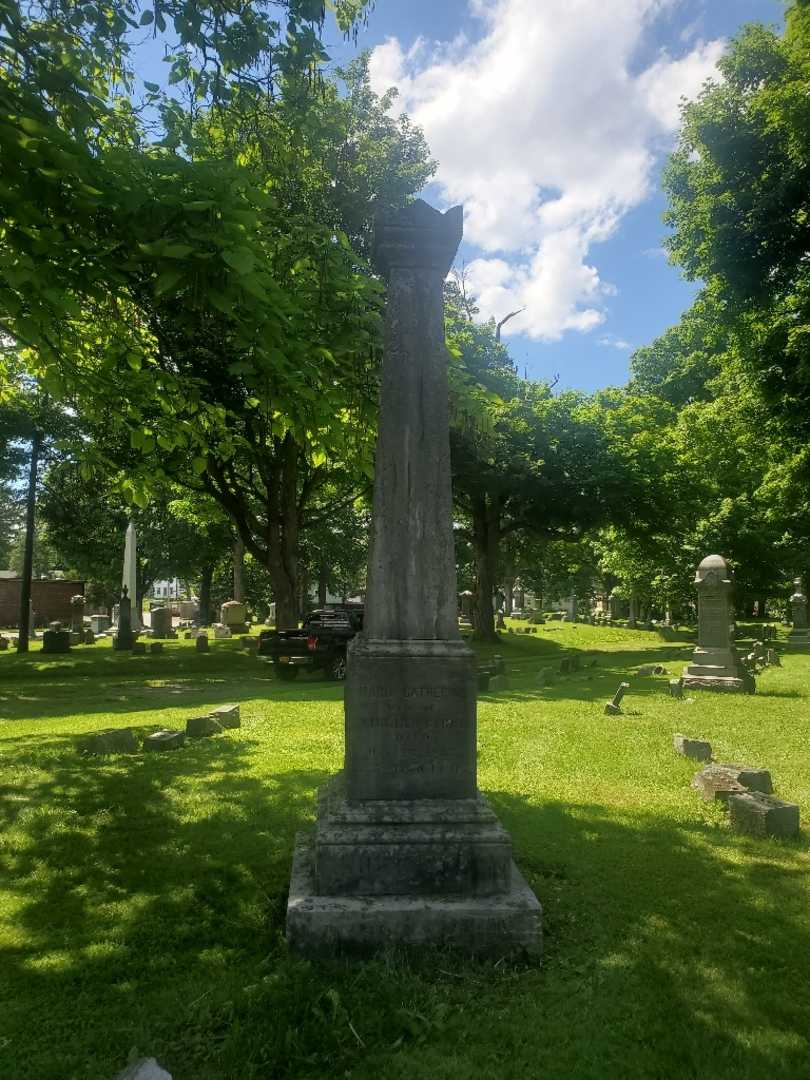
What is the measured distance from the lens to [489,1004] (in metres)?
3.39

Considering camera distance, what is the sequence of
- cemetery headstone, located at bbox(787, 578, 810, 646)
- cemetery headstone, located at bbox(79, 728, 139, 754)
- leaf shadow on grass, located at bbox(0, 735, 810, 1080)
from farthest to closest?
cemetery headstone, located at bbox(787, 578, 810, 646)
cemetery headstone, located at bbox(79, 728, 139, 754)
leaf shadow on grass, located at bbox(0, 735, 810, 1080)

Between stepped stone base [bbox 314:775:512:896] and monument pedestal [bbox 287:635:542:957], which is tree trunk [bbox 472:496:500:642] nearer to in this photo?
monument pedestal [bbox 287:635:542:957]

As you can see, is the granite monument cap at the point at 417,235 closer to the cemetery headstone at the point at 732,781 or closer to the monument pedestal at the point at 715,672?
the cemetery headstone at the point at 732,781

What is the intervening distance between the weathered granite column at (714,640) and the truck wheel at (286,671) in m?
9.77

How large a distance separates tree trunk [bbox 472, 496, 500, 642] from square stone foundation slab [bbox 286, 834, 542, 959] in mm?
25427

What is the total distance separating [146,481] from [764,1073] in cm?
823

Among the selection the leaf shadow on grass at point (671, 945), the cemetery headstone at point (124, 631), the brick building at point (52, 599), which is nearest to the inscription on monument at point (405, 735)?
the leaf shadow on grass at point (671, 945)

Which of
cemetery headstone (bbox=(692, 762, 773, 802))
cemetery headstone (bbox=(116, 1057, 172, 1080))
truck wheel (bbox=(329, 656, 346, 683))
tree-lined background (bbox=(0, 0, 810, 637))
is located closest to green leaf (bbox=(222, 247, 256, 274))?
tree-lined background (bbox=(0, 0, 810, 637))

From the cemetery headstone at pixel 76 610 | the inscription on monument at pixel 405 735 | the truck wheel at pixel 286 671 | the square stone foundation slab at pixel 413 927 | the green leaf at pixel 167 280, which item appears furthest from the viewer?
the cemetery headstone at pixel 76 610

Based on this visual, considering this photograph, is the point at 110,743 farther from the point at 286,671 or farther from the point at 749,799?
the point at 286,671

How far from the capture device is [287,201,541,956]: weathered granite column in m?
3.80

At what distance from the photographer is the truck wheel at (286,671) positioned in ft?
61.1

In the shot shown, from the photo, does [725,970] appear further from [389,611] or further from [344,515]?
[344,515]

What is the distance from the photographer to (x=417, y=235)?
15.4ft
